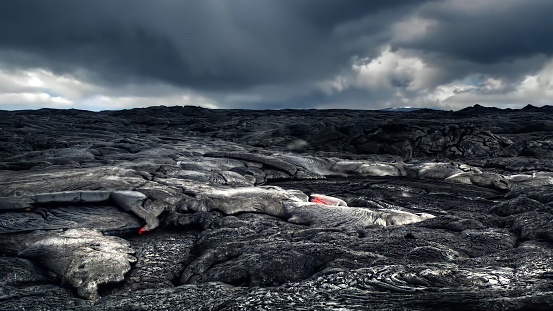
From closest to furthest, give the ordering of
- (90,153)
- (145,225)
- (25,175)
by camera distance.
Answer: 1. (145,225)
2. (25,175)
3. (90,153)

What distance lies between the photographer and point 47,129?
170ft

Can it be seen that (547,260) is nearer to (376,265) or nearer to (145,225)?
(376,265)

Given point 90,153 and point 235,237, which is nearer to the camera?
point 235,237

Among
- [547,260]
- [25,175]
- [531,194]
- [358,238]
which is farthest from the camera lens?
[25,175]

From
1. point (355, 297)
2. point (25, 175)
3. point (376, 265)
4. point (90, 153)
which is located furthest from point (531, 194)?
point (90, 153)

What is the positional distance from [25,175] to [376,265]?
18670 millimetres

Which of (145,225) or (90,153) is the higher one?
(90,153)

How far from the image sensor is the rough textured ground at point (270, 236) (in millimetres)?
8836

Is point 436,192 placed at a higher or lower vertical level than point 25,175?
lower

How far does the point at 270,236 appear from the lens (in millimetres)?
13305

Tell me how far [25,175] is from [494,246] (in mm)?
21352

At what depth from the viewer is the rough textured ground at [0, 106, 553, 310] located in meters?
8.84

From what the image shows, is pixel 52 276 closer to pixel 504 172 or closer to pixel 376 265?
pixel 376 265

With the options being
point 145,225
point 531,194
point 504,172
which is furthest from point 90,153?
point 504,172
